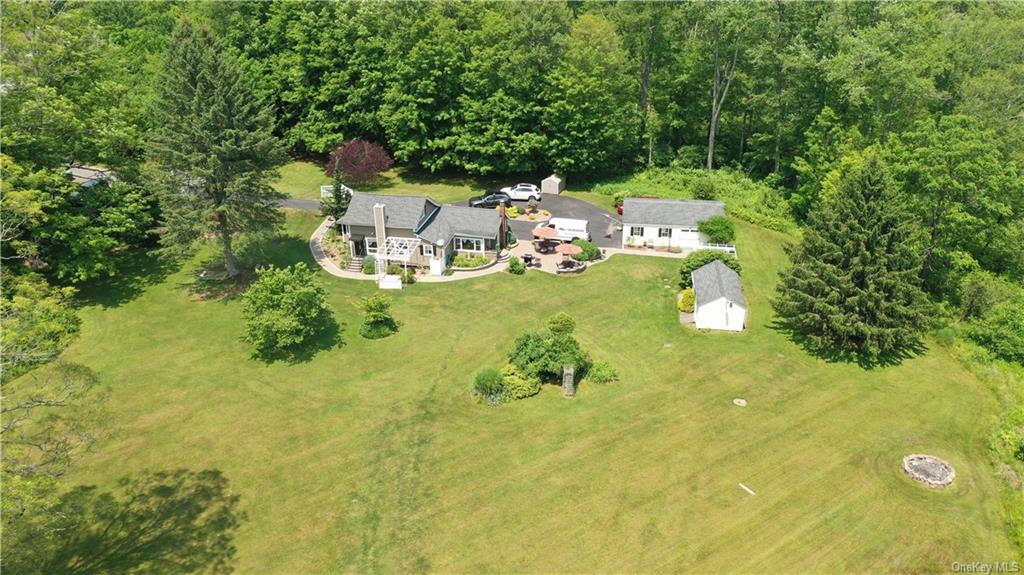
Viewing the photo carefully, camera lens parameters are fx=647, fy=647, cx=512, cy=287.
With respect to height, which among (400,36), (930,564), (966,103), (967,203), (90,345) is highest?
(400,36)

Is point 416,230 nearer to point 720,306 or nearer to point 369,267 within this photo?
point 369,267

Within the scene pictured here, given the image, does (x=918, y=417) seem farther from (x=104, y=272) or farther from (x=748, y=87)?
(x=104, y=272)

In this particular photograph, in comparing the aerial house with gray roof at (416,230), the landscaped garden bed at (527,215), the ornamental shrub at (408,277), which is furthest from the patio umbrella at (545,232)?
the ornamental shrub at (408,277)

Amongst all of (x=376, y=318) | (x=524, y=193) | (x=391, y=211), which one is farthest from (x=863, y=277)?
(x=391, y=211)

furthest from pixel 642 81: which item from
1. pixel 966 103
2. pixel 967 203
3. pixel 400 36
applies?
pixel 967 203

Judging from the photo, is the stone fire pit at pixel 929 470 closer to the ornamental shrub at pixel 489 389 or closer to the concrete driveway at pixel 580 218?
the ornamental shrub at pixel 489 389

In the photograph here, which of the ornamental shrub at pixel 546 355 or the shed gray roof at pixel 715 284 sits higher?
the shed gray roof at pixel 715 284

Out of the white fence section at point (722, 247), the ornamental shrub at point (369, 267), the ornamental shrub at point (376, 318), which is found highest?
the white fence section at point (722, 247)
